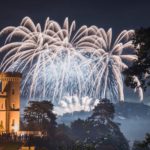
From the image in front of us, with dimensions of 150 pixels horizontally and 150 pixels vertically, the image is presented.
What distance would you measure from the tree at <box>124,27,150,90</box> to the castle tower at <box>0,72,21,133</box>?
65.2 metres

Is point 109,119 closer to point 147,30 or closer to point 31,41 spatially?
point 31,41

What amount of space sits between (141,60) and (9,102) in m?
69.9

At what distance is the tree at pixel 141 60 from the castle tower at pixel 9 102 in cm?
6521

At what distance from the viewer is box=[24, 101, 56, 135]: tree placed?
129875 millimetres

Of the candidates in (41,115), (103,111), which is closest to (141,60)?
(41,115)

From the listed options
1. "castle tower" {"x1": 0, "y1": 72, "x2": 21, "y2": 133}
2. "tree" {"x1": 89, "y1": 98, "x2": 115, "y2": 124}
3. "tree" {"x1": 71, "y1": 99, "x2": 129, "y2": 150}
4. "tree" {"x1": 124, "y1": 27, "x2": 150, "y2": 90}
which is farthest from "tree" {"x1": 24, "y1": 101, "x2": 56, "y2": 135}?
"tree" {"x1": 124, "y1": 27, "x2": 150, "y2": 90}

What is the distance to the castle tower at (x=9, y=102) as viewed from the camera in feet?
350

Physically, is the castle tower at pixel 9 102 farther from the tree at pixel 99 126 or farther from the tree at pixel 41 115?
the tree at pixel 99 126

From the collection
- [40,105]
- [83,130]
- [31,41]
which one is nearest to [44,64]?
[31,41]

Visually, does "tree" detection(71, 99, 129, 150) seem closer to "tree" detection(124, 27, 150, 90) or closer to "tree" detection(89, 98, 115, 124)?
"tree" detection(89, 98, 115, 124)

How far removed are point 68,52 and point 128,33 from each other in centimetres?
1227

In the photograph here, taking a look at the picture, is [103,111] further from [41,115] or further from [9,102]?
[9,102]

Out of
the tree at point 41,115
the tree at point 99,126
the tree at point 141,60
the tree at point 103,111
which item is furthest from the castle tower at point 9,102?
the tree at point 141,60

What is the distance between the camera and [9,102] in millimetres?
108938
